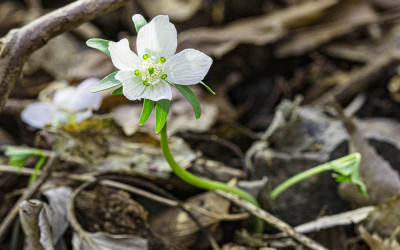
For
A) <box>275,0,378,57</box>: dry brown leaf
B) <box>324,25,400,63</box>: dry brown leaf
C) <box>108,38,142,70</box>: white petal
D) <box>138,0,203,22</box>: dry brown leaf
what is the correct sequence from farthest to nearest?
<box>138,0,203,22</box>: dry brown leaf
<box>275,0,378,57</box>: dry brown leaf
<box>324,25,400,63</box>: dry brown leaf
<box>108,38,142,70</box>: white petal

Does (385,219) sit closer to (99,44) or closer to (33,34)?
(99,44)

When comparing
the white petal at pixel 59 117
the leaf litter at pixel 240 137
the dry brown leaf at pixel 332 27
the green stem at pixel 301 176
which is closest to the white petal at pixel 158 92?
the leaf litter at pixel 240 137

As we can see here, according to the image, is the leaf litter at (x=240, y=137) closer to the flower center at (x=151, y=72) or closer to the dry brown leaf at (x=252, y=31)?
the dry brown leaf at (x=252, y=31)

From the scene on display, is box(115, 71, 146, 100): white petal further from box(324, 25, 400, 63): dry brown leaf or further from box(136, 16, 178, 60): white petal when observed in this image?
box(324, 25, 400, 63): dry brown leaf

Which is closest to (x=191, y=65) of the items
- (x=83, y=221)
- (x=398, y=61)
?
(x=83, y=221)

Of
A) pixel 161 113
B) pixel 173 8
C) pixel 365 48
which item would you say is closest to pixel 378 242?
pixel 161 113

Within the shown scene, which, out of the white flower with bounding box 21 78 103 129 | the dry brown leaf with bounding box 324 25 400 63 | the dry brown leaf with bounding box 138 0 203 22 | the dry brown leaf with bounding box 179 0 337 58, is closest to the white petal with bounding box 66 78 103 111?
the white flower with bounding box 21 78 103 129

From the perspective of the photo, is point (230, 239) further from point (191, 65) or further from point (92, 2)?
point (92, 2)
